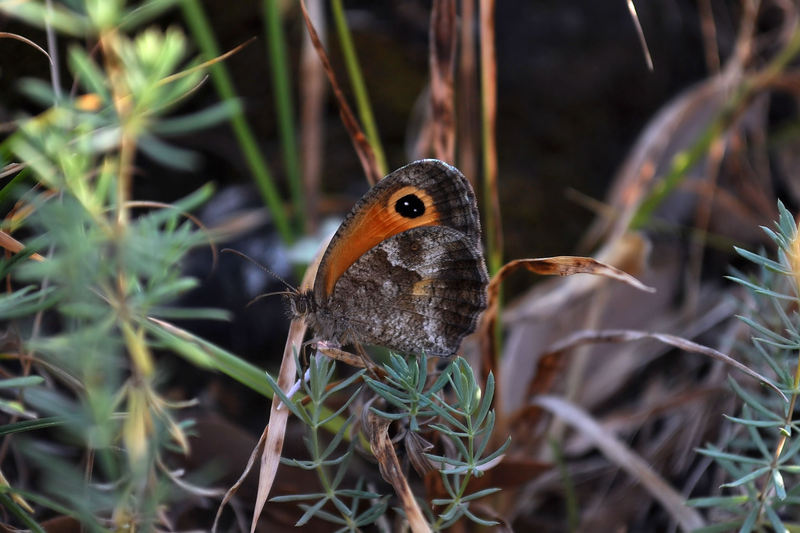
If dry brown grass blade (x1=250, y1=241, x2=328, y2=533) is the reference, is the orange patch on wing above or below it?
above

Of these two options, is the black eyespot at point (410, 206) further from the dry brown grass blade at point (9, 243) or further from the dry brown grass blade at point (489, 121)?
the dry brown grass blade at point (9, 243)

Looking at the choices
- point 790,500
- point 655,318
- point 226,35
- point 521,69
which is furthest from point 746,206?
point 226,35

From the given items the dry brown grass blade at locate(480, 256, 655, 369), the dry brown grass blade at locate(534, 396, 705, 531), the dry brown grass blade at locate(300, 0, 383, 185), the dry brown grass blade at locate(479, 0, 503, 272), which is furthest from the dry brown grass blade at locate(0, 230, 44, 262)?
the dry brown grass blade at locate(534, 396, 705, 531)

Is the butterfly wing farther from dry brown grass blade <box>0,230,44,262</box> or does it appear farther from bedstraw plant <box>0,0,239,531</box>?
dry brown grass blade <box>0,230,44,262</box>

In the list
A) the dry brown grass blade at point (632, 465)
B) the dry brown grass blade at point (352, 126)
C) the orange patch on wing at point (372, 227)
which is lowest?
the dry brown grass blade at point (632, 465)

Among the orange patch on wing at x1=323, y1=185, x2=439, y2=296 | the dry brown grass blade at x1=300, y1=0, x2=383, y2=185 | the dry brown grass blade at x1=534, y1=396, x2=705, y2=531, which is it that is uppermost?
the dry brown grass blade at x1=300, y1=0, x2=383, y2=185

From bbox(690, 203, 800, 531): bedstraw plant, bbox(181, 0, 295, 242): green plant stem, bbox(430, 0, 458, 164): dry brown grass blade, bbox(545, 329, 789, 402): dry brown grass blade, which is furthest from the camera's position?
bbox(181, 0, 295, 242): green plant stem

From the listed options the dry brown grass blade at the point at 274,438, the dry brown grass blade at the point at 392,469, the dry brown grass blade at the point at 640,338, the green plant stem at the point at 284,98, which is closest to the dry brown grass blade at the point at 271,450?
the dry brown grass blade at the point at 274,438
